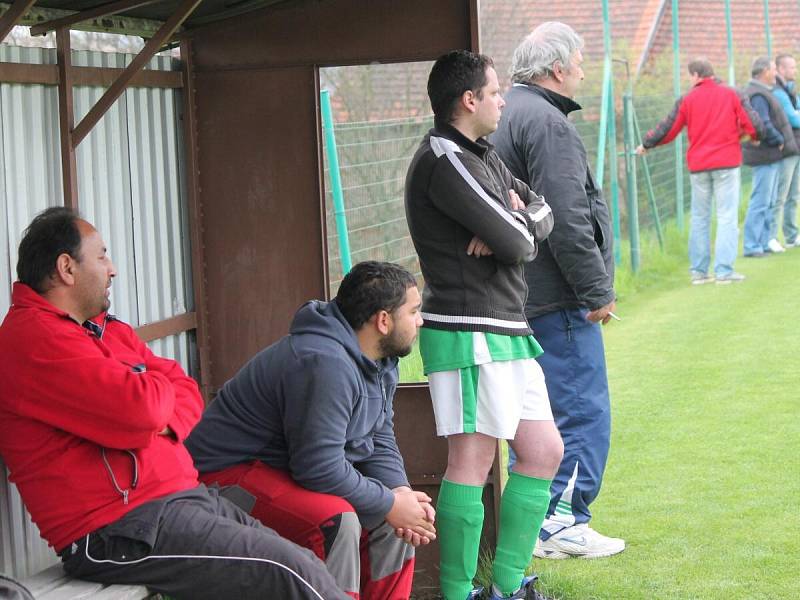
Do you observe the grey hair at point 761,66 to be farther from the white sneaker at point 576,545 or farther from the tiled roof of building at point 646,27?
the white sneaker at point 576,545

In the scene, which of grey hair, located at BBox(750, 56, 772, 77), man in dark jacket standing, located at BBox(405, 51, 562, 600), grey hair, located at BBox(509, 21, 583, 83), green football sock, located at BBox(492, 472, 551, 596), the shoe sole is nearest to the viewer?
man in dark jacket standing, located at BBox(405, 51, 562, 600)

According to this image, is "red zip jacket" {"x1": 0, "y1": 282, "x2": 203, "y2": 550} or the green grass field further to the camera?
the green grass field

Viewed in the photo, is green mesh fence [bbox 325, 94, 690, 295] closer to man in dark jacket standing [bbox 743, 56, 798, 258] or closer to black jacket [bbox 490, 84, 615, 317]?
black jacket [bbox 490, 84, 615, 317]

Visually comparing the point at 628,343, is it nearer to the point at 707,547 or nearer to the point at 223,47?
the point at 707,547

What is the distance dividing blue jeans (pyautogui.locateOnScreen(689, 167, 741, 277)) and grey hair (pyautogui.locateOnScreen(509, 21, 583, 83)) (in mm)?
8041

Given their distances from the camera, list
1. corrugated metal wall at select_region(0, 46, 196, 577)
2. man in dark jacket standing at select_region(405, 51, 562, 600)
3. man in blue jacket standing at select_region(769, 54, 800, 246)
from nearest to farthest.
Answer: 1. corrugated metal wall at select_region(0, 46, 196, 577)
2. man in dark jacket standing at select_region(405, 51, 562, 600)
3. man in blue jacket standing at select_region(769, 54, 800, 246)

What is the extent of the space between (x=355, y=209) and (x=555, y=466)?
5.17ft

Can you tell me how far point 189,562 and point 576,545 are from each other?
223 cm

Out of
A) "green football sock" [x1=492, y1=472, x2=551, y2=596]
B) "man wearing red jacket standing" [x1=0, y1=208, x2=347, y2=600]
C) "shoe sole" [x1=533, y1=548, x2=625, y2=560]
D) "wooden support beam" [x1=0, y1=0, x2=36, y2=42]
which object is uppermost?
"wooden support beam" [x1=0, y1=0, x2=36, y2=42]

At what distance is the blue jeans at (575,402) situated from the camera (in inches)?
203

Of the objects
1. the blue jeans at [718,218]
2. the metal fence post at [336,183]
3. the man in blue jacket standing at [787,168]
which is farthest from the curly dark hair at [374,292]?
the man in blue jacket standing at [787,168]

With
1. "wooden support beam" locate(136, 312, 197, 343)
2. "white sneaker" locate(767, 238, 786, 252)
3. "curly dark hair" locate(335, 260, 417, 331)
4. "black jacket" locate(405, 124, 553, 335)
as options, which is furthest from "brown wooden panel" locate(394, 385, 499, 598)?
"white sneaker" locate(767, 238, 786, 252)

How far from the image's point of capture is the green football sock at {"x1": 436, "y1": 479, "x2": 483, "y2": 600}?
4.42m

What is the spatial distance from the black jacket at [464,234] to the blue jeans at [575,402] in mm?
767
